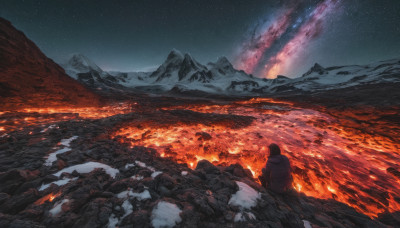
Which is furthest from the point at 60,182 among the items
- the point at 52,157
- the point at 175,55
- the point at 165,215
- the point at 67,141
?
the point at 175,55

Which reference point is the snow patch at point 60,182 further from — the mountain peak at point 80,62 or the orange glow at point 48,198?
the mountain peak at point 80,62

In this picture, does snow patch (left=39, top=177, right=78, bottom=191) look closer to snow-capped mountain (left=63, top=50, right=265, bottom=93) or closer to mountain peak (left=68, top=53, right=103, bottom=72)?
snow-capped mountain (left=63, top=50, right=265, bottom=93)

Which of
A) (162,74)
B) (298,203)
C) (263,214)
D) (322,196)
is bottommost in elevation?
(322,196)

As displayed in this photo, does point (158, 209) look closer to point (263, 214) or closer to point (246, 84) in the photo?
point (263, 214)

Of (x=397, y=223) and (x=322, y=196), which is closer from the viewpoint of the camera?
(x=397, y=223)

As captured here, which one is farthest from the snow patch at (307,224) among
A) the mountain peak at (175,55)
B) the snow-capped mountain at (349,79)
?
the mountain peak at (175,55)

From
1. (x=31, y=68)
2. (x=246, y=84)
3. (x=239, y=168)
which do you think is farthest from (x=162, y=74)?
(x=239, y=168)

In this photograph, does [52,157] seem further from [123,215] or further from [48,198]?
[123,215]
